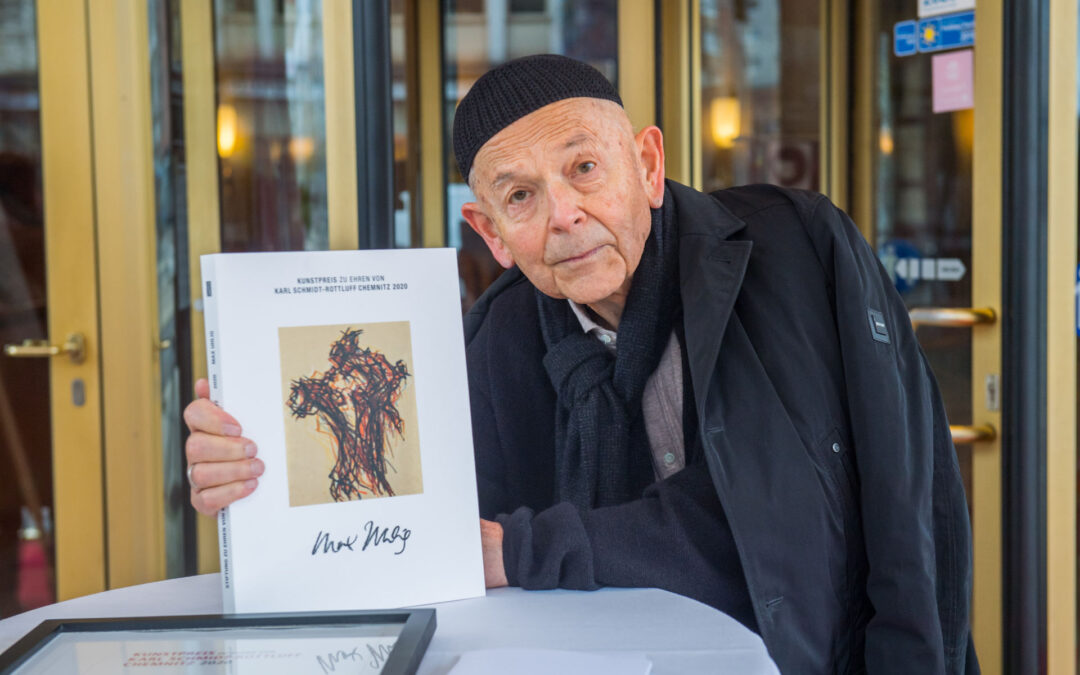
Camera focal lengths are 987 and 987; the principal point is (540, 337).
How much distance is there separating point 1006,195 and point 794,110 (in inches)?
54.6

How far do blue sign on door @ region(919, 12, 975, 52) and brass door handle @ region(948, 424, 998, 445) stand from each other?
36.5 inches

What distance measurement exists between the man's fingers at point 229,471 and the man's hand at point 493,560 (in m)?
0.25

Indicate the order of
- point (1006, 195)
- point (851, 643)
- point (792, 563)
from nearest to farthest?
point (792, 563) → point (851, 643) → point (1006, 195)

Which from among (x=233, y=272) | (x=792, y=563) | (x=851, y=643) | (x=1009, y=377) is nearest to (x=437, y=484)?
(x=233, y=272)

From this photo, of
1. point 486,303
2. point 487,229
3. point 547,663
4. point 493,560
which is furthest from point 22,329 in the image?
point 547,663

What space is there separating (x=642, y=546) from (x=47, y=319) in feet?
6.95

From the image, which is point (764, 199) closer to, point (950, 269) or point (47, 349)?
point (950, 269)

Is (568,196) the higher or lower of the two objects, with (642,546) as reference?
higher

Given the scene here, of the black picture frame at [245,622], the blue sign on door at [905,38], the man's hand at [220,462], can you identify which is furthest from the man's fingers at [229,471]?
the blue sign on door at [905,38]

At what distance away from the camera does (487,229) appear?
1.34 metres

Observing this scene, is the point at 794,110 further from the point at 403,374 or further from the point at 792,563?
the point at 403,374

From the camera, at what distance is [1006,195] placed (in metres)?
2.31

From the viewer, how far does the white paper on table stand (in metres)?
0.78

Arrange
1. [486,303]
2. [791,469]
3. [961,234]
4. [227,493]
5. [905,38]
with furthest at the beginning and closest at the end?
[905,38]
[961,234]
[486,303]
[791,469]
[227,493]
